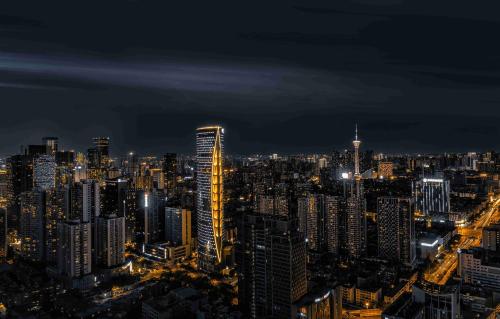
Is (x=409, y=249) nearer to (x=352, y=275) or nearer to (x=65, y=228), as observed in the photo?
(x=352, y=275)

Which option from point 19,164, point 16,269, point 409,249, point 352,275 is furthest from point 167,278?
point 19,164

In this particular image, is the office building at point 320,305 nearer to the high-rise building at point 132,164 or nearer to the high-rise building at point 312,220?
the high-rise building at point 312,220

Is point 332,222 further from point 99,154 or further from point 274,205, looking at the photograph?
point 99,154

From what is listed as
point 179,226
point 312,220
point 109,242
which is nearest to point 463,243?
point 312,220

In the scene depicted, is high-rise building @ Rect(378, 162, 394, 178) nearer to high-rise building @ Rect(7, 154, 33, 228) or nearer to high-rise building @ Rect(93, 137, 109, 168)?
high-rise building @ Rect(93, 137, 109, 168)

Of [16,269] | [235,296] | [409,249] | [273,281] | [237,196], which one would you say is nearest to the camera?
[273,281]

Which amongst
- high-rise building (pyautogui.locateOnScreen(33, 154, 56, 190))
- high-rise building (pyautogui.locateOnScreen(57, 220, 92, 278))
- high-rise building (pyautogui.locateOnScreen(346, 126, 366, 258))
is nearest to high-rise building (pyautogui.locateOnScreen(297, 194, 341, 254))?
high-rise building (pyautogui.locateOnScreen(346, 126, 366, 258))
